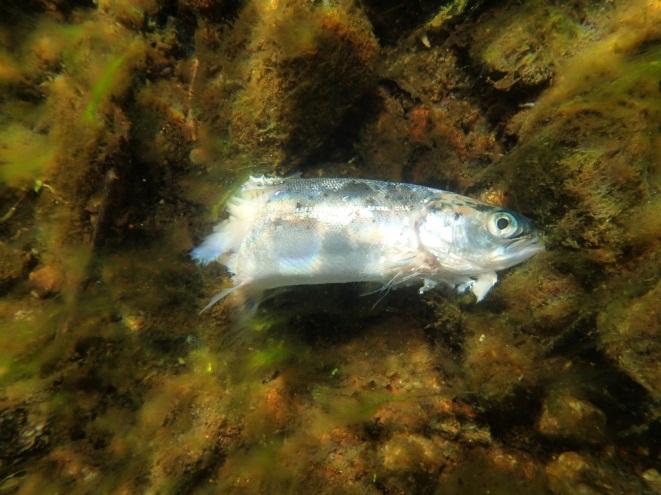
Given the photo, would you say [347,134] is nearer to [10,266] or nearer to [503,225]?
[503,225]

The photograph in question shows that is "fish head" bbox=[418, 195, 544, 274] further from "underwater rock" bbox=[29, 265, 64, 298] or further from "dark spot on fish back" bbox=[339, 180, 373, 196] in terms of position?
"underwater rock" bbox=[29, 265, 64, 298]

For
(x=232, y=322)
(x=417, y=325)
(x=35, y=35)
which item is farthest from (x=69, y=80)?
(x=417, y=325)

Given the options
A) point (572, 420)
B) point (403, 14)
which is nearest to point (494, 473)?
point (572, 420)

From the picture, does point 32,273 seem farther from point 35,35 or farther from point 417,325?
point 417,325

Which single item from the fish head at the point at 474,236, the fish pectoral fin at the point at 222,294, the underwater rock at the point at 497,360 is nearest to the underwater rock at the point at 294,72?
the fish pectoral fin at the point at 222,294

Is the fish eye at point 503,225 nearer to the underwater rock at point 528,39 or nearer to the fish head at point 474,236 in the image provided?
the fish head at point 474,236

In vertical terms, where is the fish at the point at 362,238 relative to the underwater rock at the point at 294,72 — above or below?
below
